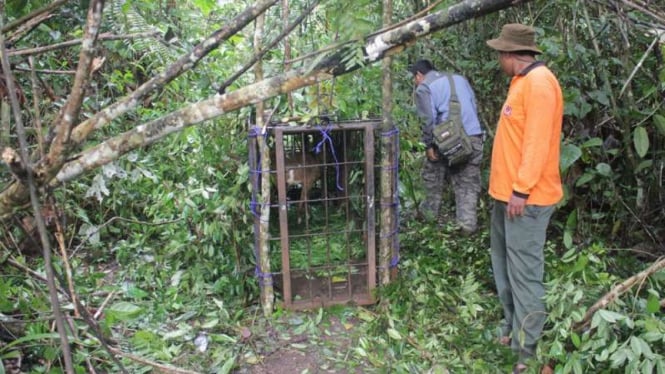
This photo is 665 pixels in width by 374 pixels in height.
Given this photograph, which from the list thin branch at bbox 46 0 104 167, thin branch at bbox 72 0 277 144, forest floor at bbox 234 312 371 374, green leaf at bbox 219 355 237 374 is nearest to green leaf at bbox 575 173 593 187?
forest floor at bbox 234 312 371 374

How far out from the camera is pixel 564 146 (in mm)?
3525

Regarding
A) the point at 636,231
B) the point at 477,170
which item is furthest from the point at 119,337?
the point at 636,231

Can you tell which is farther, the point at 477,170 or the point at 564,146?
the point at 477,170

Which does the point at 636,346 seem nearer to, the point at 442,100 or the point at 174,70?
the point at 174,70

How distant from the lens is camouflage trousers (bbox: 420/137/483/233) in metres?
4.59

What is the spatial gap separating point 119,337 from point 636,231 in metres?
3.60

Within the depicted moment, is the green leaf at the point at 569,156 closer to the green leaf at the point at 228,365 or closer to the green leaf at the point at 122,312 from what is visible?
the green leaf at the point at 228,365

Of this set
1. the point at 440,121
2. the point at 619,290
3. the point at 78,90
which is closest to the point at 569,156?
the point at 619,290

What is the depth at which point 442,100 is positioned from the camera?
4.46 meters

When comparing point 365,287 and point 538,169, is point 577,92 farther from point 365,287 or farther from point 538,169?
point 365,287

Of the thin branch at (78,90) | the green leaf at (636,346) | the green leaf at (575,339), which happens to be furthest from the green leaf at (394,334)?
the thin branch at (78,90)

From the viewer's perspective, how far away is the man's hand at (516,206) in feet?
9.61

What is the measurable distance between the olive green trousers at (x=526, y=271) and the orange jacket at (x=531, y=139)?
0.10m

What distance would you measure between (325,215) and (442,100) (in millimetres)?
1294
